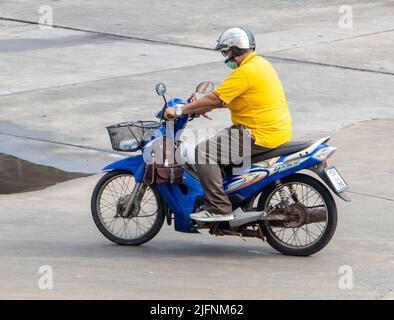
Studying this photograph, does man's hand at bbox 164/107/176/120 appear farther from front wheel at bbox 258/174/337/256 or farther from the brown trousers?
front wheel at bbox 258/174/337/256

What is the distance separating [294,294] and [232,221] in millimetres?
1147

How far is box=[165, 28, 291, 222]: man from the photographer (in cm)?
871

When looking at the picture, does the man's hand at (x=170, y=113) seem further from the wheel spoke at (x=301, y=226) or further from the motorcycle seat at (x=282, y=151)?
the wheel spoke at (x=301, y=226)

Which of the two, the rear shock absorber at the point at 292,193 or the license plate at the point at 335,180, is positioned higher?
the license plate at the point at 335,180

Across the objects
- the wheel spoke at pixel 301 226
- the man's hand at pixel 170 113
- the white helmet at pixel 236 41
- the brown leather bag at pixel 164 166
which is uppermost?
the white helmet at pixel 236 41

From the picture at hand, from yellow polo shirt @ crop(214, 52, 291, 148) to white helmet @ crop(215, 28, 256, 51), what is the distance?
93 mm

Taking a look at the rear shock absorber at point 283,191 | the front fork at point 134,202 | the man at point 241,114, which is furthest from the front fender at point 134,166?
the rear shock absorber at point 283,191

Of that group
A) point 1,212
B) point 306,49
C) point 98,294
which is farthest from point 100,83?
point 98,294

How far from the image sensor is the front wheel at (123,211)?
30.5 feet

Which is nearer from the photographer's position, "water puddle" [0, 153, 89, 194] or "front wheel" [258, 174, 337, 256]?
"front wheel" [258, 174, 337, 256]

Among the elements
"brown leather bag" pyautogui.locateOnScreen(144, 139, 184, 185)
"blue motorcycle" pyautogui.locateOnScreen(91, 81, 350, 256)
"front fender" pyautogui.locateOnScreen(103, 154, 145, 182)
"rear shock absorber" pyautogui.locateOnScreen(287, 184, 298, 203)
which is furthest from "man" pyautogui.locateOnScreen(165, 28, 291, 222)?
"front fender" pyautogui.locateOnScreen(103, 154, 145, 182)

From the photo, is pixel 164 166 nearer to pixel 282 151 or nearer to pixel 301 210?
pixel 282 151

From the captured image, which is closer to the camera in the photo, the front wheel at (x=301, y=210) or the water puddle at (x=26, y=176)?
the front wheel at (x=301, y=210)

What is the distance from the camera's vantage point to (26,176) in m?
11.8
